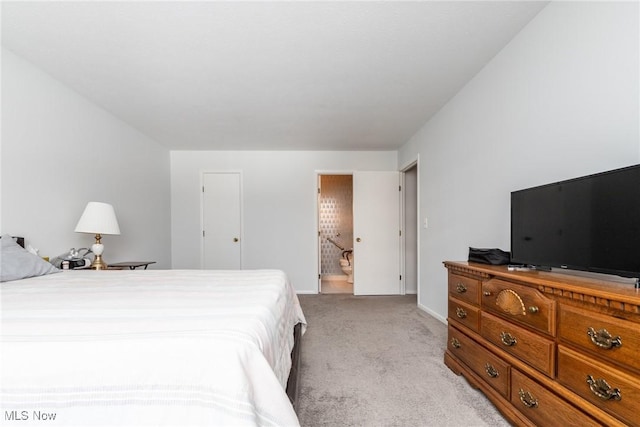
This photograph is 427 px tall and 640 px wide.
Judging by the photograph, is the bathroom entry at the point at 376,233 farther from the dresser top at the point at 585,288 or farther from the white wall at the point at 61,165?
the white wall at the point at 61,165

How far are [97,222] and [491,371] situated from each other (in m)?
3.28

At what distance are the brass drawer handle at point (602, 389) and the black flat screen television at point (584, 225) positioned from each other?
408 mm

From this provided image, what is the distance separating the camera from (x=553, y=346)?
1.24m

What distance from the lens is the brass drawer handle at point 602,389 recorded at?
3.26 feet

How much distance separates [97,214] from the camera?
8.68 feet

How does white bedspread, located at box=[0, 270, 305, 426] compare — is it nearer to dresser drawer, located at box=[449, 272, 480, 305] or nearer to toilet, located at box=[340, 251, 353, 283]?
dresser drawer, located at box=[449, 272, 480, 305]

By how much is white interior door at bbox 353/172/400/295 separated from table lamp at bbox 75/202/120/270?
3.29 meters

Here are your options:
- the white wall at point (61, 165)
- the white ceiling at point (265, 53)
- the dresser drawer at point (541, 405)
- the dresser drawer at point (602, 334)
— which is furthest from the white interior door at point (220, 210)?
the dresser drawer at point (602, 334)

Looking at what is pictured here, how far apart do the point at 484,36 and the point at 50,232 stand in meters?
3.82

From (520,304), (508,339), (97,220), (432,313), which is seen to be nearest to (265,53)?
(97,220)

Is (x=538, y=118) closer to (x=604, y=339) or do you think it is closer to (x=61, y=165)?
(x=604, y=339)

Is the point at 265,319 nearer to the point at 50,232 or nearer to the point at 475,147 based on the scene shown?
the point at 475,147

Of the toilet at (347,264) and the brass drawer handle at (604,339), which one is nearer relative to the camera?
the brass drawer handle at (604,339)

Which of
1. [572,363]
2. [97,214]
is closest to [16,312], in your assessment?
[97,214]
